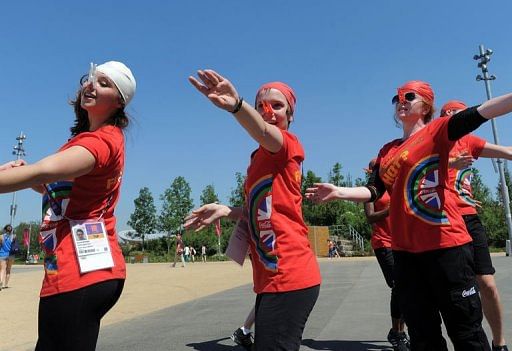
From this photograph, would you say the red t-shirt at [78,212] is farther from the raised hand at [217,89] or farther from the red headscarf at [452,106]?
the red headscarf at [452,106]

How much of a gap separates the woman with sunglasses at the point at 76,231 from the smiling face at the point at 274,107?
844 millimetres

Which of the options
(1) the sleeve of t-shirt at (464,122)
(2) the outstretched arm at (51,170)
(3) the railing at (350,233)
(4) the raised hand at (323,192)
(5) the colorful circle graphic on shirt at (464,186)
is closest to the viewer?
(2) the outstretched arm at (51,170)

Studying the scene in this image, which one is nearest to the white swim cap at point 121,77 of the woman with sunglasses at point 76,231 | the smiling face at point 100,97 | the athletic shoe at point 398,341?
the smiling face at point 100,97

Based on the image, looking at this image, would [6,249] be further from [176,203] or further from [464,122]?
[176,203]

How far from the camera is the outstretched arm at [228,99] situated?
2158 millimetres

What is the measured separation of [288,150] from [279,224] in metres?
0.39

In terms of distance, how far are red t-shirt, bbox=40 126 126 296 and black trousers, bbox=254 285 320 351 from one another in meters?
0.72

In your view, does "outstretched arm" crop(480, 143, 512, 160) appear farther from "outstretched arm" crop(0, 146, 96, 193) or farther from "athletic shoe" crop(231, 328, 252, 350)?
"athletic shoe" crop(231, 328, 252, 350)

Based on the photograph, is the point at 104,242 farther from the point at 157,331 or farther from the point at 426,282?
the point at 157,331

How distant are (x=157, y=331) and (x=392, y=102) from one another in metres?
4.65

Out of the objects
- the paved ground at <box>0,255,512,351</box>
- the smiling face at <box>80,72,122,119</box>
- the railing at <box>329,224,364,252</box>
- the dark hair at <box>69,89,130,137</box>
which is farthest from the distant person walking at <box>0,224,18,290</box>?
the railing at <box>329,224,364,252</box>

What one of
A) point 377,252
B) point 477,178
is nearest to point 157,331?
point 377,252

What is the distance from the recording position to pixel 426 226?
2.94m

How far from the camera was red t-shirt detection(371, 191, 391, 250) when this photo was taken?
5168 mm
